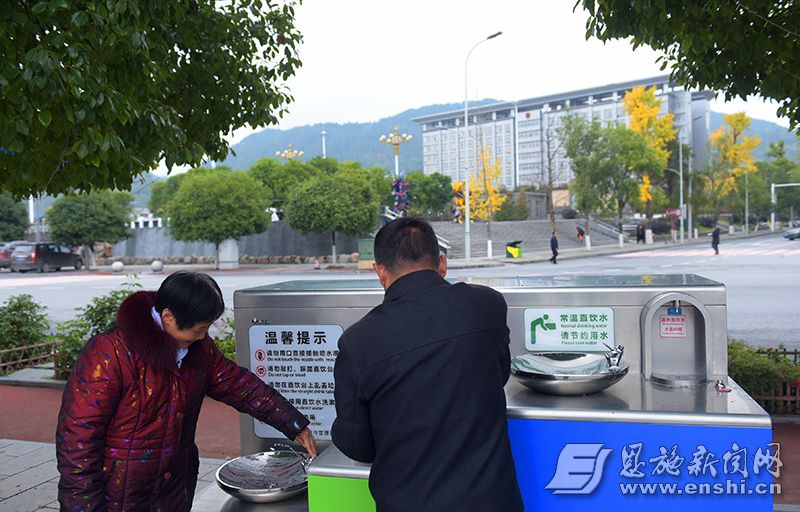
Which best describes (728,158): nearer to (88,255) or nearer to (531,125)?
(88,255)

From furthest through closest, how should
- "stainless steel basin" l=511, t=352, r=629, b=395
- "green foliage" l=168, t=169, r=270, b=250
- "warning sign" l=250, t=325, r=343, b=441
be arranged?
"green foliage" l=168, t=169, r=270, b=250 → "warning sign" l=250, t=325, r=343, b=441 → "stainless steel basin" l=511, t=352, r=629, b=395

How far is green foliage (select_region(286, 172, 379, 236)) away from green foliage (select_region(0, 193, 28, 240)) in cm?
2255

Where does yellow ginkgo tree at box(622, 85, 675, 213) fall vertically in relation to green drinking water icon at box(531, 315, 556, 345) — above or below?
above

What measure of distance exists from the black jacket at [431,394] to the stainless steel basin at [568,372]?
59 cm

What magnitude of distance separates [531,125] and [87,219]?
8031 centimetres

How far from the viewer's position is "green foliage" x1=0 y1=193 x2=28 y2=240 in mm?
42062

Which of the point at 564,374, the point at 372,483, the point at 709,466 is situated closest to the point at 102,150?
the point at 372,483

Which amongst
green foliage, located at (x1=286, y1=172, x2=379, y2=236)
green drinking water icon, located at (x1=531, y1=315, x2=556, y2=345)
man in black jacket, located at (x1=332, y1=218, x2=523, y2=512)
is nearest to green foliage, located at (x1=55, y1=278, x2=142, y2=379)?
green drinking water icon, located at (x1=531, y1=315, x2=556, y2=345)

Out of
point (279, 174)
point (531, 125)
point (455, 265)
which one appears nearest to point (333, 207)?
point (455, 265)

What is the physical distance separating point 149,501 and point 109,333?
0.64 meters

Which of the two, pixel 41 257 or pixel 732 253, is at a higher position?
pixel 41 257

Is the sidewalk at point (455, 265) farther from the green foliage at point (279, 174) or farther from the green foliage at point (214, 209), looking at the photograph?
the green foliage at point (279, 174)

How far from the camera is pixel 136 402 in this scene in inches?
88.6

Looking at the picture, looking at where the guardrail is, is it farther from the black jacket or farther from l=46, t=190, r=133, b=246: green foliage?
l=46, t=190, r=133, b=246: green foliage
